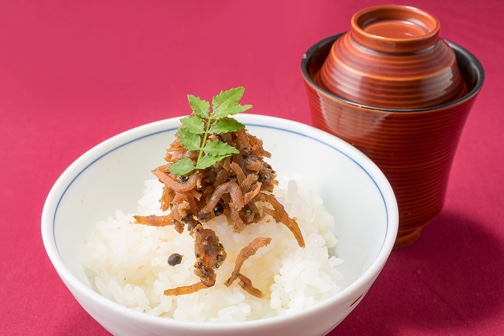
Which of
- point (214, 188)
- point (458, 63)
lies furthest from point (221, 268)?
point (458, 63)

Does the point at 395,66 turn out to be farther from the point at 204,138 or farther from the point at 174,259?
the point at 174,259

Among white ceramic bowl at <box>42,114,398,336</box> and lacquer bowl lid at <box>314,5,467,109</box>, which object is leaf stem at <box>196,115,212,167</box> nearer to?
white ceramic bowl at <box>42,114,398,336</box>

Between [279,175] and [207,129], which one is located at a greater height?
[207,129]

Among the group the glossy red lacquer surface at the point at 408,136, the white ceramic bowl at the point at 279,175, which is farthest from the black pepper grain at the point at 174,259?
the glossy red lacquer surface at the point at 408,136

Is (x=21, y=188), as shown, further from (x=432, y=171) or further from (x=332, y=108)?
(x=432, y=171)

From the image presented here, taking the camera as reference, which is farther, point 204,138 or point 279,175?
point 279,175

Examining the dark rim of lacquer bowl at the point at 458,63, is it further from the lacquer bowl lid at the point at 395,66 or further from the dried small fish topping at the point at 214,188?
the dried small fish topping at the point at 214,188

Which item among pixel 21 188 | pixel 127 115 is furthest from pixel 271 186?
pixel 127 115
